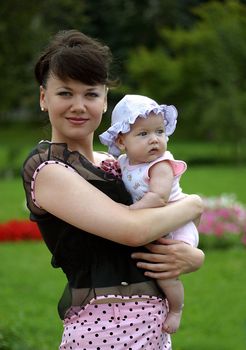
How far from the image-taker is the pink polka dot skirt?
2.48 metres

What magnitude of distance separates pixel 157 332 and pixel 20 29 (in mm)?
22666

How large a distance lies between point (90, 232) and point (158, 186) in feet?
0.81

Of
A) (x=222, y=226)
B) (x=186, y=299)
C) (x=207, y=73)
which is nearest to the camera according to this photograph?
(x=186, y=299)

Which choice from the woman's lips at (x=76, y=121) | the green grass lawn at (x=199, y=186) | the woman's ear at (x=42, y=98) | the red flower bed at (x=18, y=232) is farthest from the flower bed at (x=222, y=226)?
the woman's lips at (x=76, y=121)

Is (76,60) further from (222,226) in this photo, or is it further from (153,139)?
(222,226)

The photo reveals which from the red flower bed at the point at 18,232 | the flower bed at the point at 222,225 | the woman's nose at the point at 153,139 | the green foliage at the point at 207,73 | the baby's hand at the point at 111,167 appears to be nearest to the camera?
the woman's nose at the point at 153,139

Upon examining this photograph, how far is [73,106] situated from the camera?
2465mm

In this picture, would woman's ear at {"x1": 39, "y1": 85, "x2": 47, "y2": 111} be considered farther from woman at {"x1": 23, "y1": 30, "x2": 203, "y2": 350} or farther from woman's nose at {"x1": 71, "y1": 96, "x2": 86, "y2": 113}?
woman's nose at {"x1": 71, "y1": 96, "x2": 86, "y2": 113}

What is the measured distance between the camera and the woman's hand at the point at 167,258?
2.51 meters

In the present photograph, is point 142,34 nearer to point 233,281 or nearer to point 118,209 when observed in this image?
point 233,281

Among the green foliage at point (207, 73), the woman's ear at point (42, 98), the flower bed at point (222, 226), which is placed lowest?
the woman's ear at point (42, 98)

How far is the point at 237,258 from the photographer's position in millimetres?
10102

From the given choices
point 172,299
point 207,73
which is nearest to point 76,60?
point 172,299

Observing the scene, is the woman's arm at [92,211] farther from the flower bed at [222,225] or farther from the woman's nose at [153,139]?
the flower bed at [222,225]
